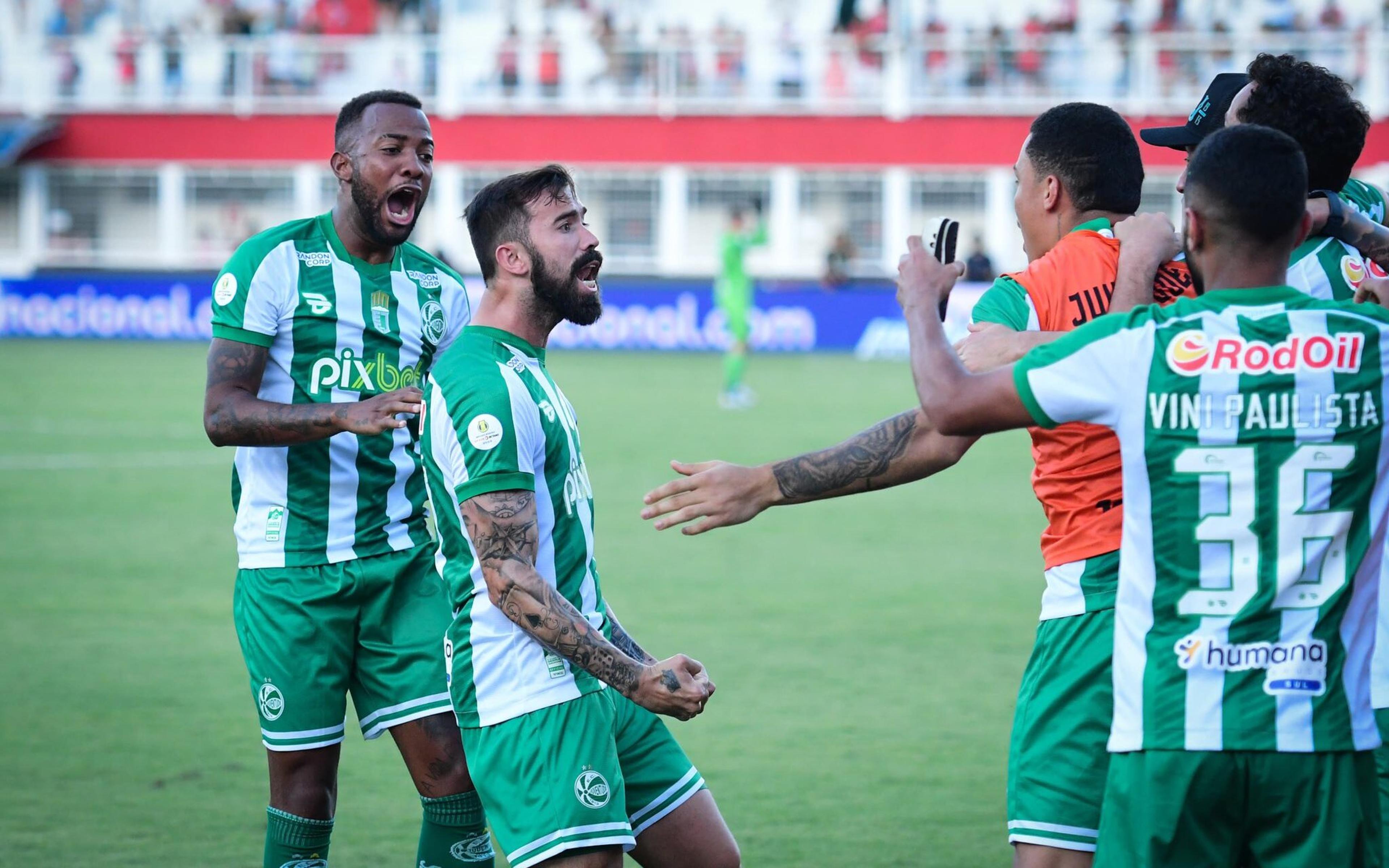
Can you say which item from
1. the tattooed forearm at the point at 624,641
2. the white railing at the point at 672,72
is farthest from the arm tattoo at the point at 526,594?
the white railing at the point at 672,72

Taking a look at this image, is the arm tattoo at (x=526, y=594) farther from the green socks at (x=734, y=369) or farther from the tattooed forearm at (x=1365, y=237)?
the green socks at (x=734, y=369)

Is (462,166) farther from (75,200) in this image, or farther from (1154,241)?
(1154,241)

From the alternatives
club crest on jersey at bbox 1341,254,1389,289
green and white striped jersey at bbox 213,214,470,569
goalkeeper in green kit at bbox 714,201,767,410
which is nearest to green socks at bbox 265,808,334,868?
green and white striped jersey at bbox 213,214,470,569

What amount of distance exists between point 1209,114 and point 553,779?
2.37m

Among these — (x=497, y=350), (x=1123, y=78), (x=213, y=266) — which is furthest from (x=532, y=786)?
(x=213, y=266)

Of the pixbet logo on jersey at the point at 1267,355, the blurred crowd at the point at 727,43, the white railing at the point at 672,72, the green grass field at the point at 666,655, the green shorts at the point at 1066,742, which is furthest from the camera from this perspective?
the blurred crowd at the point at 727,43

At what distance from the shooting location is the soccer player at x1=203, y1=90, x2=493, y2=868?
4691 mm

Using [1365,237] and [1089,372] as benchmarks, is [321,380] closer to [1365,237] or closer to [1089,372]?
[1089,372]

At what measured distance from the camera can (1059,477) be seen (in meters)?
3.84

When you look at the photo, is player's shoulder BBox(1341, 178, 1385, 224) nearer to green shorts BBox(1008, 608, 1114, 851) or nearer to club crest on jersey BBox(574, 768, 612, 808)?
green shorts BBox(1008, 608, 1114, 851)

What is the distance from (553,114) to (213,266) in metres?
8.89

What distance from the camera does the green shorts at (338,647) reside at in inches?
187

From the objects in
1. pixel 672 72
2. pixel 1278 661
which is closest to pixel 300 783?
pixel 1278 661

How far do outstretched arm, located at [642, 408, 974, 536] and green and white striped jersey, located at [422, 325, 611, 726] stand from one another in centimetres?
28
